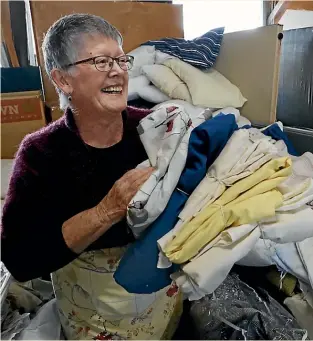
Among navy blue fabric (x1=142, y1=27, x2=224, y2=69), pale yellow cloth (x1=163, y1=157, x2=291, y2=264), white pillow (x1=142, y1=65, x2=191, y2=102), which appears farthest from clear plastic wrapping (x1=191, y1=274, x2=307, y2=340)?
navy blue fabric (x1=142, y1=27, x2=224, y2=69)

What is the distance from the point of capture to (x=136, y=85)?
144cm

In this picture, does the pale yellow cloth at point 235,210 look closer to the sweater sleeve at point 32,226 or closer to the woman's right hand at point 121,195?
the woman's right hand at point 121,195

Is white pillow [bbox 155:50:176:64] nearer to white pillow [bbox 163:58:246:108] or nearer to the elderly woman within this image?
white pillow [bbox 163:58:246:108]

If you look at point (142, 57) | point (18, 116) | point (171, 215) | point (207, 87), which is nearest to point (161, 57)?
point (142, 57)

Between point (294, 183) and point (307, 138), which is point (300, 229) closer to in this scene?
point (294, 183)

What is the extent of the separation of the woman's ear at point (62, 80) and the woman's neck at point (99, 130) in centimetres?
6

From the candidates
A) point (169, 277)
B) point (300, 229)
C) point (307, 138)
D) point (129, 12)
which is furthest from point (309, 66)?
point (169, 277)

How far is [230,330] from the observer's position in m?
0.96

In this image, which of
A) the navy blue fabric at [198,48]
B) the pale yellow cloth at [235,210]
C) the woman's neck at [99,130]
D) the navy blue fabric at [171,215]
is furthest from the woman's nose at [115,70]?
the navy blue fabric at [198,48]

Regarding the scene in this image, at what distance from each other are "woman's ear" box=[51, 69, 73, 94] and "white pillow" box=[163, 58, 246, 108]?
60 cm

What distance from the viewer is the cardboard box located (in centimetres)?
142

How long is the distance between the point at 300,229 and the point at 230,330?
0.46 m

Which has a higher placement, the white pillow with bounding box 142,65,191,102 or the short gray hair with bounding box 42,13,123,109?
the short gray hair with bounding box 42,13,123,109

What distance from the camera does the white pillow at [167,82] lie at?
1.38m
